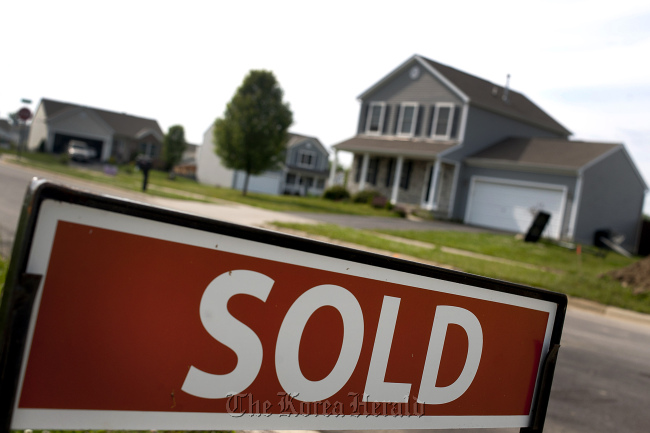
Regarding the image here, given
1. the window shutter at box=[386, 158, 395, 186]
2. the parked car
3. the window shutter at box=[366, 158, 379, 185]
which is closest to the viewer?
the window shutter at box=[386, 158, 395, 186]

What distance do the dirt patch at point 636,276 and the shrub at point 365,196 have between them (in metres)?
19.0

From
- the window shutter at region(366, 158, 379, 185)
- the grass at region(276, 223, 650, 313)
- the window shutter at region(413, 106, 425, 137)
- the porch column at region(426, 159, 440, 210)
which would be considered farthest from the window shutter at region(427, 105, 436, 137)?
the grass at region(276, 223, 650, 313)

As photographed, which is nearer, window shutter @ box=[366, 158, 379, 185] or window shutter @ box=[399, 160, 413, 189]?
window shutter @ box=[399, 160, 413, 189]

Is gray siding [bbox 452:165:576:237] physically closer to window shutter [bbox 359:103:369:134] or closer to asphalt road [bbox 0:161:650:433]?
window shutter [bbox 359:103:369:134]

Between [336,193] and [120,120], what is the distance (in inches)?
1763

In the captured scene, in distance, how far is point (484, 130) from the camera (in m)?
31.4

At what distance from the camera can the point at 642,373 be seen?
7160mm

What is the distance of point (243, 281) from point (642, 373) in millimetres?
7152

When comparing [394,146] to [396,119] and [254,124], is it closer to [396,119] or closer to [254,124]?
[396,119]

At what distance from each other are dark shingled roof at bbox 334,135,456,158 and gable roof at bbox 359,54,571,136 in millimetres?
2598

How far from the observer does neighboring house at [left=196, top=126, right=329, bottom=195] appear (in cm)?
5909

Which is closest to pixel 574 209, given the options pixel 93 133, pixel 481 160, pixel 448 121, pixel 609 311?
pixel 481 160

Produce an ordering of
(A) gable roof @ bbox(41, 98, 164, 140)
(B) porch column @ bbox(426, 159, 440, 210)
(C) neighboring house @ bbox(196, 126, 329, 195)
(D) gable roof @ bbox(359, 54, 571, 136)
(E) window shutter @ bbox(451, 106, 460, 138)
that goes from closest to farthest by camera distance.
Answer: (B) porch column @ bbox(426, 159, 440, 210) → (E) window shutter @ bbox(451, 106, 460, 138) → (D) gable roof @ bbox(359, 54, 571, 136) → (C) neighboring house @ bbox(196, 126, 329, 195) → (A) gable roof @ bbox(41, 98, 164, 140)

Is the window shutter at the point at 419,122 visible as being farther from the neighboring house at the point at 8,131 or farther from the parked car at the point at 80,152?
the neighboring house at the point at 8,131
